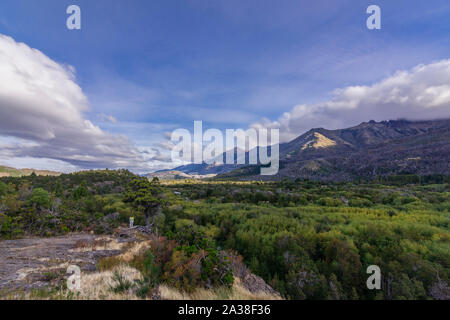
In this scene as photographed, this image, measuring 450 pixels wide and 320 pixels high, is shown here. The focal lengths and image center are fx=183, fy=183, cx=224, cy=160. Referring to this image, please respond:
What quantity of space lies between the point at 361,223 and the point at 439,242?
3.42m

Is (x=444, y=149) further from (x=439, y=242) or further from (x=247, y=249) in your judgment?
(x=247, y=249)

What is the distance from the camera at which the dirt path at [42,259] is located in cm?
527

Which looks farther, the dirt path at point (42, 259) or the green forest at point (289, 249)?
the green forest at point (289, 249)

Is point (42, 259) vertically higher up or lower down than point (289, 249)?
higher up

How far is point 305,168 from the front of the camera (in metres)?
126

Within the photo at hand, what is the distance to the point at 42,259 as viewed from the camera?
6984mm

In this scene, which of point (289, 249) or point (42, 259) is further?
point (289, 249)

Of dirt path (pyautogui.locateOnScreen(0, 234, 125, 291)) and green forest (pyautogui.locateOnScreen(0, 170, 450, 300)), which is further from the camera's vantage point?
green forest (pyautogui.locateOnScreen(0, 170, 450, 300))

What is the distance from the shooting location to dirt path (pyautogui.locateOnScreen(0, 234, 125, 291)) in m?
5.27
